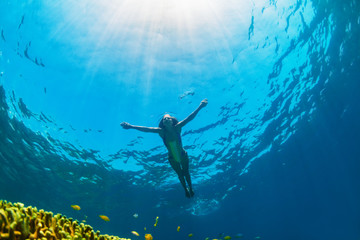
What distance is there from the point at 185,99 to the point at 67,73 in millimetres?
8150

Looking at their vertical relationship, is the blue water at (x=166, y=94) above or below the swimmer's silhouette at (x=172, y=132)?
above

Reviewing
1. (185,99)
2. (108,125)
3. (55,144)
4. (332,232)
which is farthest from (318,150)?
(332,232)

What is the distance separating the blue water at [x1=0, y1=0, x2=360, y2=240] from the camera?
479 inches

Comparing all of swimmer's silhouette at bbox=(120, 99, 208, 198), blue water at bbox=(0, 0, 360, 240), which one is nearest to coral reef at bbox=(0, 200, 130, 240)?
swimmer's silhouette at bbox=(120, 99, 208, 198)

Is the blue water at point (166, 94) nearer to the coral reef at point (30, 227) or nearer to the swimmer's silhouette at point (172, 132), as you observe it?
the swimmer's silhouette at point (172, 132)

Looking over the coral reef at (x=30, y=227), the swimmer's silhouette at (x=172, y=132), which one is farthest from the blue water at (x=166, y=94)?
the coral reef at (x=30, y=227)

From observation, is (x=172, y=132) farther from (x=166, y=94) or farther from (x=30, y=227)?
(x=166, y=94)

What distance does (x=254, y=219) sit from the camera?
43.8 meters

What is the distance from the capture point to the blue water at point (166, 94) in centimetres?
1216

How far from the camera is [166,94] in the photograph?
1495cm

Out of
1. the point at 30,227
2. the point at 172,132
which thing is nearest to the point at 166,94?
the point at 172,132

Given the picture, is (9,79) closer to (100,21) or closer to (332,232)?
(100,21)

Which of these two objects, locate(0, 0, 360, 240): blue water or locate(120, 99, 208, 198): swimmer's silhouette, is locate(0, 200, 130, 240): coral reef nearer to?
locate(120, 99, 208, 198): swimmer's silhouette

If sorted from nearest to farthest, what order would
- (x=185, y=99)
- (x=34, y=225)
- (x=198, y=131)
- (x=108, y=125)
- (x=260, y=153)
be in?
(x=34, y=225)
(x=185, y=99)
(x=108, y=125)
(x=198, y=131)
(x=260, y=153)
